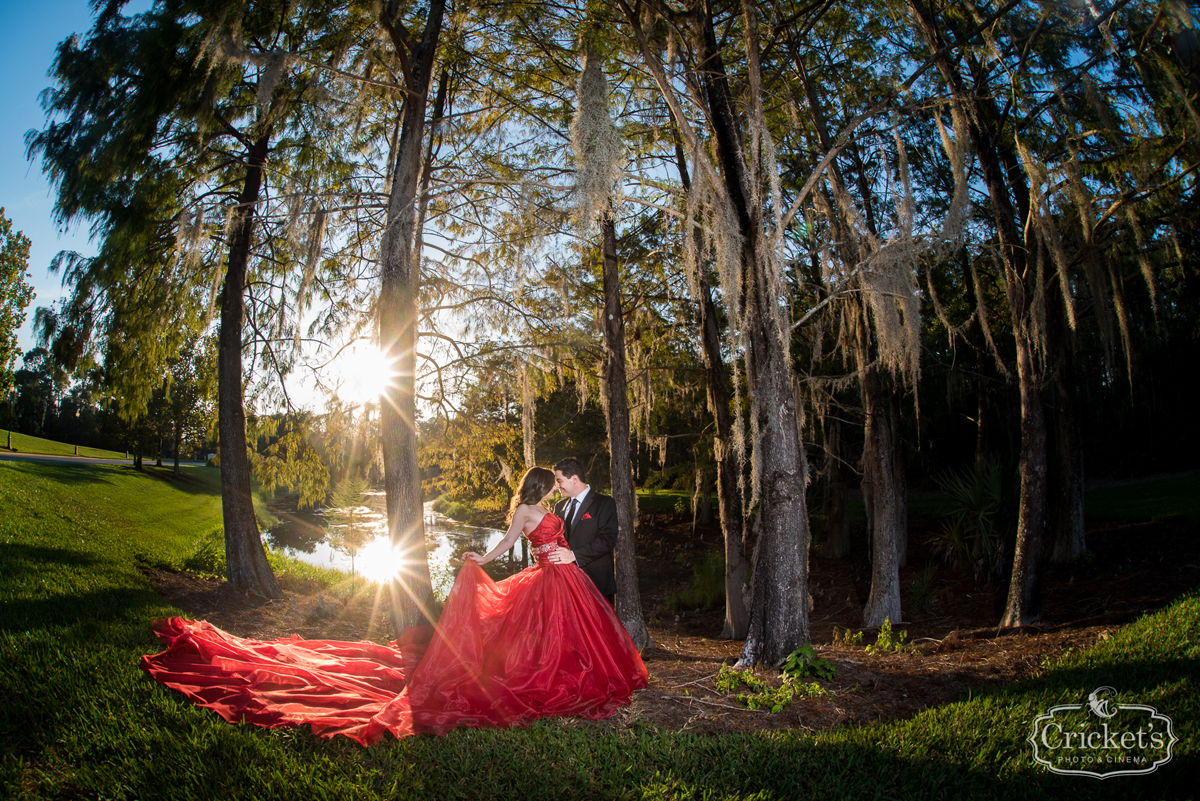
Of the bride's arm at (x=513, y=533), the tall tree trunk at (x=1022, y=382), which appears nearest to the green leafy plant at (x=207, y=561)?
the bride's arm at (x=513, y=533)

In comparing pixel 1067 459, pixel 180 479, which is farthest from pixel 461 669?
pixel 180 479

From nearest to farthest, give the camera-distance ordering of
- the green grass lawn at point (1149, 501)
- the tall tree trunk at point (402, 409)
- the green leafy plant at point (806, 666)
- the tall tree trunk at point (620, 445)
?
1. the green leafy plant at point (806, 666)
2. the tall tree trunk at point (402, 409)
3. the tall tree trunk at point (620, 445)
4. the green grass lawn at point (1149, 501)

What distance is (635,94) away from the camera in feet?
26.7

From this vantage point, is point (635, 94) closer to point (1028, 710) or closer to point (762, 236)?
point (762, 236)

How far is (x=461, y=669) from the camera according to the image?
4324 millimetres

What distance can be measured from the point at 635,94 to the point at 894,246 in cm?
432

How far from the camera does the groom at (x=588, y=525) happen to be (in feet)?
17.2

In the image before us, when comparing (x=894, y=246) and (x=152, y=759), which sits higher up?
(x=894, y=246)

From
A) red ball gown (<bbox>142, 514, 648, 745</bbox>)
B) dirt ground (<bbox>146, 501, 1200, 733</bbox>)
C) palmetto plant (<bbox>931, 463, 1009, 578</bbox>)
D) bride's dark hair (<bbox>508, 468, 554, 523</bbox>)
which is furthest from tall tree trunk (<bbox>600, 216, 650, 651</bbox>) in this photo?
palmetto plant (<bbox>931, 463, 1009, 578</bbox>)

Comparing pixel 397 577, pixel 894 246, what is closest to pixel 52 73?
pixel 397 577

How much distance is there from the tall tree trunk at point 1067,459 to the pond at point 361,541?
10947 millimetres

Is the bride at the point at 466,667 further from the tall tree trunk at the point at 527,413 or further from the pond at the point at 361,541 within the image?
the pond at the point at 361,541

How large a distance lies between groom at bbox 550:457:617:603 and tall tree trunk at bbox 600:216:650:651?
2.77m

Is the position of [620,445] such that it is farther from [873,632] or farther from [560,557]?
[873,632]
